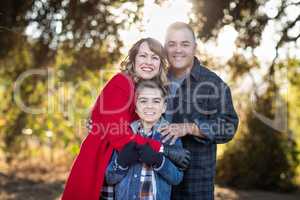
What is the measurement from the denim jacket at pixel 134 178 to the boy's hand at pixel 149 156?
3 cm

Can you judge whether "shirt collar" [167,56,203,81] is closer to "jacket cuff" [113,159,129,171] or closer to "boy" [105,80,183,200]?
"boy" [105,80,183,200]

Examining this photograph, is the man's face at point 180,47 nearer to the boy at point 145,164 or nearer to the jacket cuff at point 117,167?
the boy at point 145,164

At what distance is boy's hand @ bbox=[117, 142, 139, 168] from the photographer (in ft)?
8.01

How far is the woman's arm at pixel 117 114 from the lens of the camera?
252cm

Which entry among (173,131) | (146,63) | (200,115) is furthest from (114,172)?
(200,115)

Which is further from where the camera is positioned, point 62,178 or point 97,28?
point 62,178

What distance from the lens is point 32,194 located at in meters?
5.54

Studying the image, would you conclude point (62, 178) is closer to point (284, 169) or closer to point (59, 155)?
point (59, 155)

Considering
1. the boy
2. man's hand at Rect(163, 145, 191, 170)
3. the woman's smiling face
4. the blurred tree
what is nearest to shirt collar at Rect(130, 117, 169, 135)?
the boy

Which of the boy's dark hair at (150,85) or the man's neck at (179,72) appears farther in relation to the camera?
the man's neck at (179,72)

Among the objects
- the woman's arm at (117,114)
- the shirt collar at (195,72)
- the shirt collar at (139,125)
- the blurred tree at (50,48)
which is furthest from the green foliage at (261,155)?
the woman's arm at (117,114)

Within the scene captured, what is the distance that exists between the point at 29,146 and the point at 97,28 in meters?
3.13

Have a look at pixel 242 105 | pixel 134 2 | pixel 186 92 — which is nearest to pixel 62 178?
pixel 242 105

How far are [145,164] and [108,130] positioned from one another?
0.26 m
